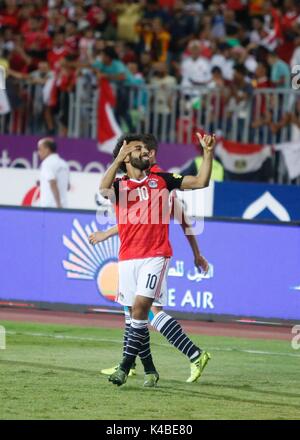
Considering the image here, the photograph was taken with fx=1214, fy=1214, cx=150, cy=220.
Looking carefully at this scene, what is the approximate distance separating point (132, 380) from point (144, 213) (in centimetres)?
174

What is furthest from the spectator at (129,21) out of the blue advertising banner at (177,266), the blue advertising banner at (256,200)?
the blue advertising banner at (177,266)

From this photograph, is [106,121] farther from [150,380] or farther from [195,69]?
[150,380]

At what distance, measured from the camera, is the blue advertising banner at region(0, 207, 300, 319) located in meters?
16.3

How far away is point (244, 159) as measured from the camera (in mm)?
23234

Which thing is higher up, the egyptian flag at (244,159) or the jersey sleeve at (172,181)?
the jersey sleeve at (172,181)

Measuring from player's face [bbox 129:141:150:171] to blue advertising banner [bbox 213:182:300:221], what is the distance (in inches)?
314

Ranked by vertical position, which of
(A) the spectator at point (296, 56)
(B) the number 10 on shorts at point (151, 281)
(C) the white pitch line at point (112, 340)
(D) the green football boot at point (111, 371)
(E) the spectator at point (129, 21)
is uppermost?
(E) the spectator at point (129, 21)

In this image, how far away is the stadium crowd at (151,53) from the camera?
23.5 metres

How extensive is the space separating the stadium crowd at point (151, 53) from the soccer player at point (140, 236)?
11.5 m

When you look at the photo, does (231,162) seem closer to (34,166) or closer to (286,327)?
(34,166)

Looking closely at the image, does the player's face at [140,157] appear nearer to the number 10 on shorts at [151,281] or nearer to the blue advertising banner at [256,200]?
the number 10 on shorts at [151,281]

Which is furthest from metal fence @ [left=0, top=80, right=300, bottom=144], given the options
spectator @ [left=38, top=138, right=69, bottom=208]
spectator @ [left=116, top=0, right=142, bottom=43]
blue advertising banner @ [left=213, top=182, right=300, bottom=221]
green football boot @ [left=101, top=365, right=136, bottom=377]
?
green football boot @ [left=101, top=365, right=136, bottom=377]

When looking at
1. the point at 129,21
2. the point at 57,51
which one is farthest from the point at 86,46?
the point at 129,21

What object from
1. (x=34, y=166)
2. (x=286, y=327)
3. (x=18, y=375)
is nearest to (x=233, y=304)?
(x=286, y=327)
